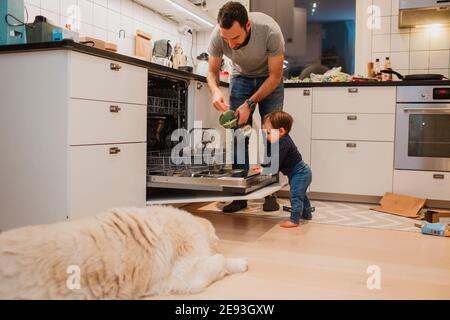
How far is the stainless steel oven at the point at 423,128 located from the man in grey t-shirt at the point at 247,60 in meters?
1.06

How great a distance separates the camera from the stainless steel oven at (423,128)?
325cm

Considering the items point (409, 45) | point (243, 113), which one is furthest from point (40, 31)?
point (409, 45)

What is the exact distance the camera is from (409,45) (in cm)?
391

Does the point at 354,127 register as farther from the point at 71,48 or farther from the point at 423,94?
the point at 71,48

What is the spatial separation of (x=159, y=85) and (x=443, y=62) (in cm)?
251

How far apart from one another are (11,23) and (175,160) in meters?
1.20

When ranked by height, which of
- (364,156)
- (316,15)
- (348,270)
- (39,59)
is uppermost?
(316,15)

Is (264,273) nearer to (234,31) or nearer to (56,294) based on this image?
(56,294)

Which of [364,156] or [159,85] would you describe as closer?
[159,85]

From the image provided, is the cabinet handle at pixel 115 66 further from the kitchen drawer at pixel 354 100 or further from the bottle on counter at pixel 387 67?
the bottle on counter at pixel 387 67

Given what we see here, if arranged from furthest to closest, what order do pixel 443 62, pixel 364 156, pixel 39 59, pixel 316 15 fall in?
pixel 316 15 < pixel 443 62 < pixel 364 156 < pixel 39 59

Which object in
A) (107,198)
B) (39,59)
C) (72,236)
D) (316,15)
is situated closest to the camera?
(72,236)

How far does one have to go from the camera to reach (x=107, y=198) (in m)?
2.15
